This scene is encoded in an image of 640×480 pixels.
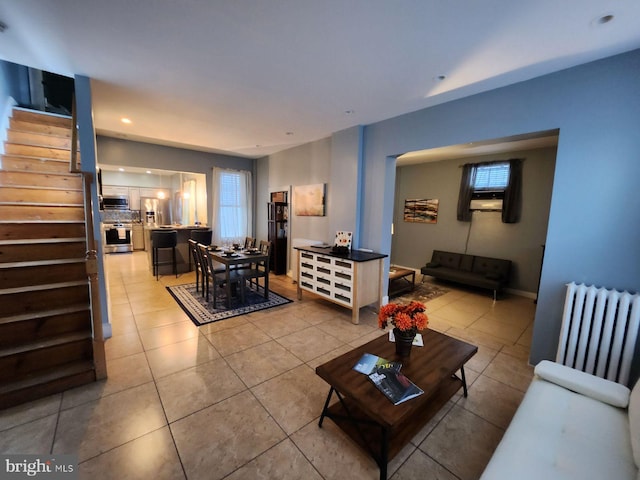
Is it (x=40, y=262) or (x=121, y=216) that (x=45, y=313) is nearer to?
(x=40, y=262)

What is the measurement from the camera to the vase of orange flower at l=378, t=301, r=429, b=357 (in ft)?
5.81

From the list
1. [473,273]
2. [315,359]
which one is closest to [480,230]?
[473,273]

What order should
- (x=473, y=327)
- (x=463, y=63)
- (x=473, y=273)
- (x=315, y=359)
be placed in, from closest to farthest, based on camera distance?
(x=463, y=63), (x=315, y=359), (x=473, y=327), (x=473, y=273)

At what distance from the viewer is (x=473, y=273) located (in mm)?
5016

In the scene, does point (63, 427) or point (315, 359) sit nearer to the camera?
point (63, 427)

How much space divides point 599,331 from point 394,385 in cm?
183

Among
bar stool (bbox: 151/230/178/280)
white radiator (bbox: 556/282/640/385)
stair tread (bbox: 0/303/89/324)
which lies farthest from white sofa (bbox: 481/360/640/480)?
bar stool (bbox: 151/230/178/280)

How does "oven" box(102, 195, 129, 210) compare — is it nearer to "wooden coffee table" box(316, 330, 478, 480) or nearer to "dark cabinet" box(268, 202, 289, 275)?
"dark cabinet" box(268, 202, 289, 275)

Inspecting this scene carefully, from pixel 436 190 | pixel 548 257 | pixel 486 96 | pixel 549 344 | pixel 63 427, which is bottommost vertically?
pixel 63 427

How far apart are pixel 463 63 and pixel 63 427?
4.07m

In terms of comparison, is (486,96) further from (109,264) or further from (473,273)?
(109,264)

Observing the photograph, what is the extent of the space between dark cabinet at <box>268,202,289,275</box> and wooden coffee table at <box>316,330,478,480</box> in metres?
3.92

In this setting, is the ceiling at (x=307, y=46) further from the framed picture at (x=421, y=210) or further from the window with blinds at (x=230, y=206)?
the framed picture at (x=421, y=210)

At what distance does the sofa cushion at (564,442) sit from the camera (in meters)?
1.12
